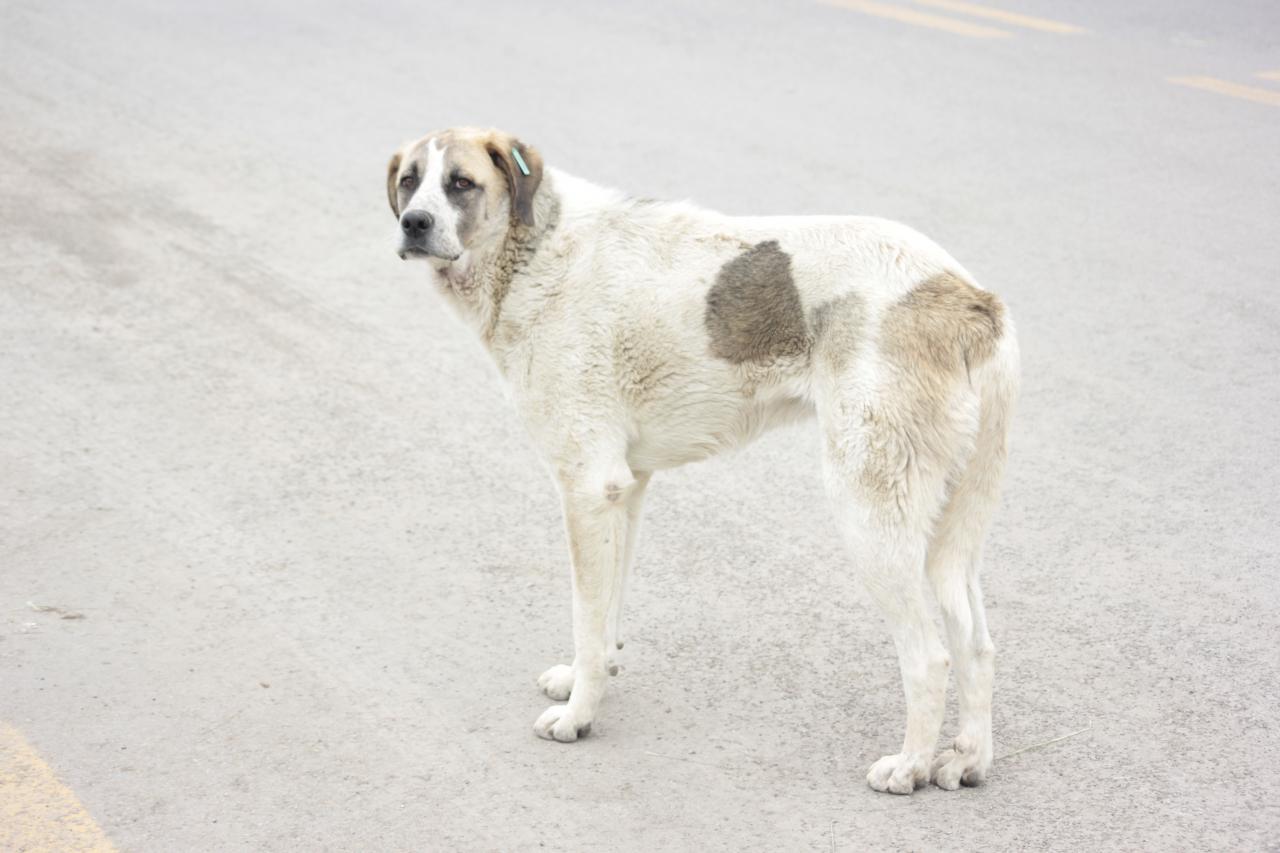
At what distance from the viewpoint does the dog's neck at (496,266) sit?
4922 mm

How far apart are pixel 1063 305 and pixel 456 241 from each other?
419cm

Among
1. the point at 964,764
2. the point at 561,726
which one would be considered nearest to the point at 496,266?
the point at 561,726

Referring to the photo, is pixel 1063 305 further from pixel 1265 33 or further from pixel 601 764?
pixel 1265 33

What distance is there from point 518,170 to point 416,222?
384 millimetres

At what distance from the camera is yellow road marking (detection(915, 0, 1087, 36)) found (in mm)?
12711

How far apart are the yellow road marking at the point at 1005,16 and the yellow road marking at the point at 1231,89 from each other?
1.54 m

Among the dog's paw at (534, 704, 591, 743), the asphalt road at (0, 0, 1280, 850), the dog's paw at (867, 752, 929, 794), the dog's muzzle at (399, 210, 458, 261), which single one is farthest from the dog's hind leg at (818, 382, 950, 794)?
the dog's muzzle at (399, 210, 458, 261)

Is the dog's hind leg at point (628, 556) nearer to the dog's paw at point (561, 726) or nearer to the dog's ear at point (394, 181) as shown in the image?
the dog's paw at point (561, 726)

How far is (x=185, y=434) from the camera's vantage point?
6.74 meters

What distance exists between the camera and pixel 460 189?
4.79m

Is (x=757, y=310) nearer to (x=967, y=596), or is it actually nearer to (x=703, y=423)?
(x=703, y=423)

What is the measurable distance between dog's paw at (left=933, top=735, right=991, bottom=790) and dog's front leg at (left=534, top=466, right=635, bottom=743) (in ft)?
3.61

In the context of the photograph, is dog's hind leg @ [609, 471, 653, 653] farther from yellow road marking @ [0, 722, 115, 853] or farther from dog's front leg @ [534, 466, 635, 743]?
yellow road marking @ [0, 722, 115, 853]

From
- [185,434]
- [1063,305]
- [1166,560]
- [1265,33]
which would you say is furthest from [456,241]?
[1265,33]
